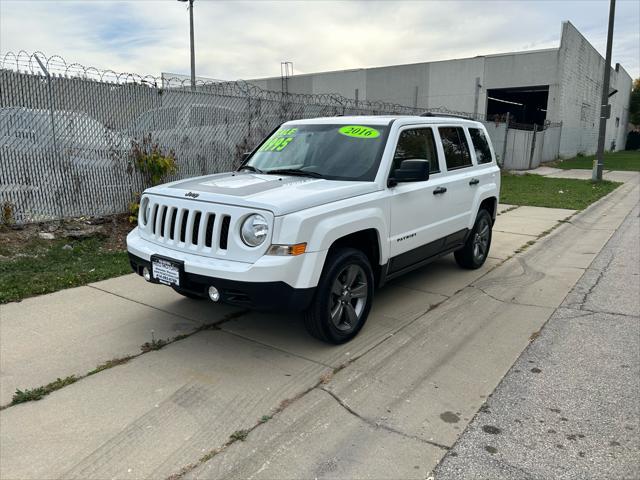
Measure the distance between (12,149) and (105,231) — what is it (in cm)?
165

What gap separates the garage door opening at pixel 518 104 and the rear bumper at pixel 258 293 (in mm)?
31364

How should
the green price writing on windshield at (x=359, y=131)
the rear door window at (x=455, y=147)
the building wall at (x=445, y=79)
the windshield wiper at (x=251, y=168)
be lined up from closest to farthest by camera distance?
the green price writing on windshield at (x=359, y=131) < the windshield wiper at (x=251, y=168) < the rear door window at (x=455, y=147) < the building wall at (x=445, y=79)

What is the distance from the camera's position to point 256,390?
11.6 ft

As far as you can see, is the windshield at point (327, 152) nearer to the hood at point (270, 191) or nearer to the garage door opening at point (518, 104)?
the hood at point (270, 191)

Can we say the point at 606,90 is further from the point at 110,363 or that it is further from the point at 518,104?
the point at 110,363

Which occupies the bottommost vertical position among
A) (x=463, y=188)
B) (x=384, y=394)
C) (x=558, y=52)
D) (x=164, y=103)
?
(x=384, y=394)

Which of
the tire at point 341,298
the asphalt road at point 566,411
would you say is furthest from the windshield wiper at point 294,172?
the asphalt road at point 566,411

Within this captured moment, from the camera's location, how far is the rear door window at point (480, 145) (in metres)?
6.52

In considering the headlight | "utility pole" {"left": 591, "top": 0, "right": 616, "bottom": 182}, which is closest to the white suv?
the headlight

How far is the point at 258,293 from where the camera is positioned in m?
3.61

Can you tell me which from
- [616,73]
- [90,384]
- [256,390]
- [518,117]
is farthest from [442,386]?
[616,73]

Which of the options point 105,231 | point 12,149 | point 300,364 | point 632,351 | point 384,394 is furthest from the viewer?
point 105,231

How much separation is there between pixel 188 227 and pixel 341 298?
1.35 metres

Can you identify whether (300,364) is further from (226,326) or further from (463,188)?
(463,188)
